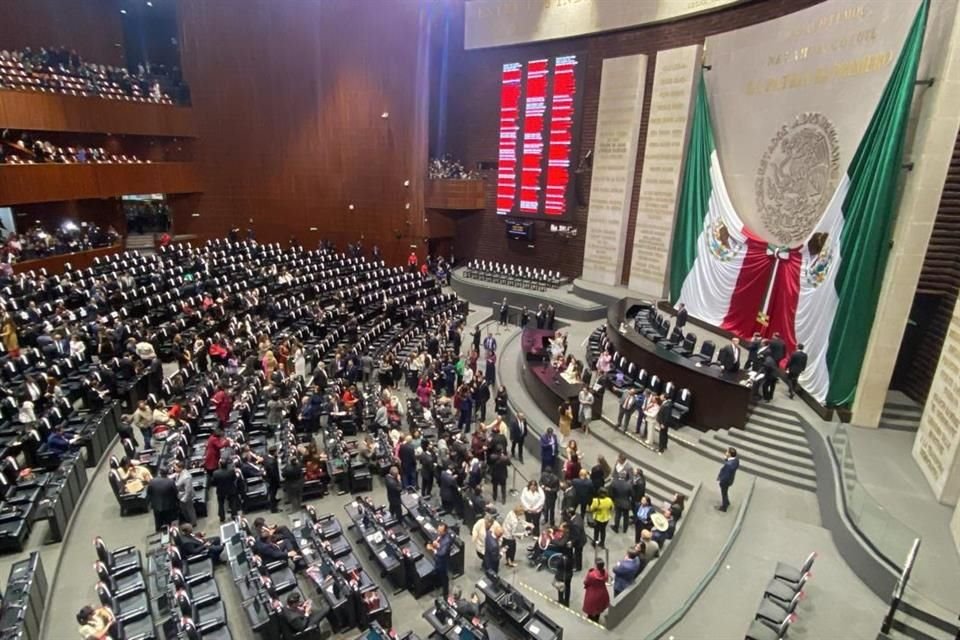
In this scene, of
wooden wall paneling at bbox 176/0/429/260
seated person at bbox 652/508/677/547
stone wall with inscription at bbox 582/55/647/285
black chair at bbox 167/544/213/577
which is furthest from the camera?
wooden wall paneling at bbox 176/0/429/260

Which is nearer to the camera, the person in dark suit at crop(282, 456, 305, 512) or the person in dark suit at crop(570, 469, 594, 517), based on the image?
the person in dark suit at crop(570, 469, 594, 517)

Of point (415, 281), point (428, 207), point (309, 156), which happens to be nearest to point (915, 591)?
point (415, 281)

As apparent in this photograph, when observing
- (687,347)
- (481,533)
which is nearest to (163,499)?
(481,533)

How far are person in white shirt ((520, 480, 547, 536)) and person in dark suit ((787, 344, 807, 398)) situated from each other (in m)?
6.62

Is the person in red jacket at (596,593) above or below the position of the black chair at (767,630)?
below

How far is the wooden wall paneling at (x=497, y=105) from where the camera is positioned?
2062cm

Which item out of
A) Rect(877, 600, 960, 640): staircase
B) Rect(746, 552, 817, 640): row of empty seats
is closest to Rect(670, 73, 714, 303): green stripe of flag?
Rect(746, 552, 817, 640): row of empty seats

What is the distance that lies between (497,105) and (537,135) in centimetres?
272

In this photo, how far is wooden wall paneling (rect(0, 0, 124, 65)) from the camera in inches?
894

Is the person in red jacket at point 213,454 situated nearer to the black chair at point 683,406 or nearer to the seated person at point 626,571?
the seated person at point 626,571

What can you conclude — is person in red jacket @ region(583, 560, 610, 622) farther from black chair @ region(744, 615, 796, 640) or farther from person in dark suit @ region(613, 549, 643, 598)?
black chair @ region(744, 615, 796, 640)

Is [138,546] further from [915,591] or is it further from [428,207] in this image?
[428,207]

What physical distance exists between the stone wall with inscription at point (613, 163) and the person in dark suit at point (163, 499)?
1764cm

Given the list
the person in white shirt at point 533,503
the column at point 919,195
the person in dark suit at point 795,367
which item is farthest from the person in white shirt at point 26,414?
the column at point 919,195
